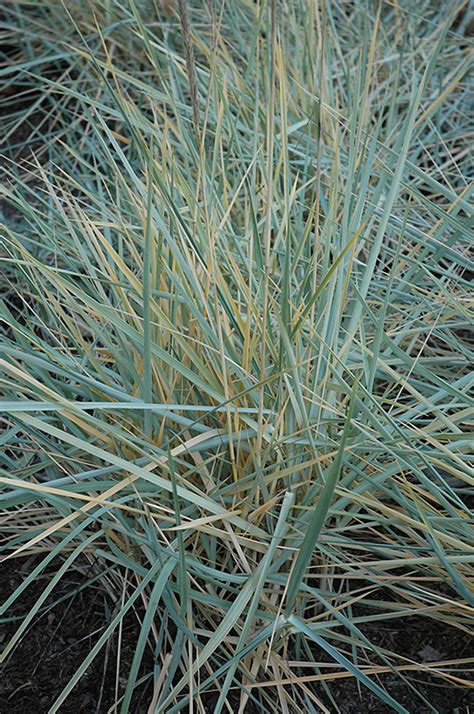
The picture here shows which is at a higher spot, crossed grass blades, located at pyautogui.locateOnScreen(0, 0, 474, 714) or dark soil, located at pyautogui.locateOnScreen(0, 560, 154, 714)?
crossed grass blades, located at pyautogui.locateOnScreen(0, 0, 474, 714)

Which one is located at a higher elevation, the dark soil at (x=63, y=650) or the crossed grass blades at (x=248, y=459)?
the crossed grass blades at (x=248, y=459)

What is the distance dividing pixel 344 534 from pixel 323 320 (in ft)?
1.07

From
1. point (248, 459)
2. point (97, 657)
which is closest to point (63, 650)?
point (97, 657)

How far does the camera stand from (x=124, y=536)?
118 cm

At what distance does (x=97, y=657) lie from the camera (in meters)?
1.18

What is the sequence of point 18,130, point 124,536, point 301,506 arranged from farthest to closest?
point 18,130
point 124,536
point 301,506

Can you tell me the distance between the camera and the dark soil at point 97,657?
1.12 metres

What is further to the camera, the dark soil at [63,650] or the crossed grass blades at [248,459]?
the dark soil at [63,650]

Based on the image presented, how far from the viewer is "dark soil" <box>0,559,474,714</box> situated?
112 centimetres

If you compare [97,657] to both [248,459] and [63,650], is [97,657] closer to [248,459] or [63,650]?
[63,650]

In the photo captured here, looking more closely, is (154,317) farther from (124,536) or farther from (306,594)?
(306,594)

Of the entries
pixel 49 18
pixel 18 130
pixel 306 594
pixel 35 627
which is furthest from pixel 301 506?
pixel 49 18

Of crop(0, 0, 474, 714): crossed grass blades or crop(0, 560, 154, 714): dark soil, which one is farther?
crop(0, 560, 154, 714): dark soil

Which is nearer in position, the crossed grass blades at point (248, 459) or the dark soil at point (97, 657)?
the crossed grass blades at point (248, 459)
